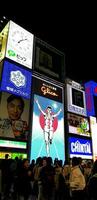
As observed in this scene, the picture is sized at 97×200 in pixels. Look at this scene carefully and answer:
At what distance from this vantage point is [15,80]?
42.0 feet

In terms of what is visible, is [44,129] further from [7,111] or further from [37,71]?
[37,71]

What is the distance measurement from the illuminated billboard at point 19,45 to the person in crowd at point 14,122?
266 centimetres

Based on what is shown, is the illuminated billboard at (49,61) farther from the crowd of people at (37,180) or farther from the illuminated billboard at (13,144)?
the crowd of people at (37,180)

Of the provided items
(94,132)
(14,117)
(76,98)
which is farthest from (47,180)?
Result: (94,132)

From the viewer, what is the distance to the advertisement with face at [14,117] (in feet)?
37.1

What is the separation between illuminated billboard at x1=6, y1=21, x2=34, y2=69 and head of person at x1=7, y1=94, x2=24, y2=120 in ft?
8.40

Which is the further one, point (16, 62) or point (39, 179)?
point (16, 62)

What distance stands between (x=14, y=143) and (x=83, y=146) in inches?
250

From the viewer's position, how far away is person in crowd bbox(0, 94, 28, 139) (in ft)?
36.9

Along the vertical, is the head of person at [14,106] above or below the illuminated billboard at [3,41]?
below

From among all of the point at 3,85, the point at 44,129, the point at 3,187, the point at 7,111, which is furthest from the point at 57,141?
the point at 3,187

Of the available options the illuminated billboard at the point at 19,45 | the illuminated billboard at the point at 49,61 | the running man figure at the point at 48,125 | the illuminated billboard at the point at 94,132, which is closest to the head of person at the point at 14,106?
the running man figure at the point at 48,125

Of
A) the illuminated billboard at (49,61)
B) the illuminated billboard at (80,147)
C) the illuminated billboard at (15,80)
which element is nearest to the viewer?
the illuminated billboard at (15,80)

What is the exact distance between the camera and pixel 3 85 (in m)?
12.0
